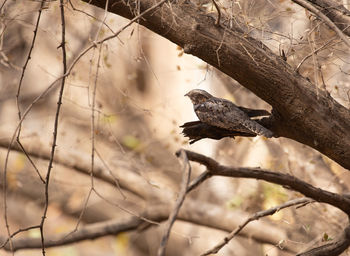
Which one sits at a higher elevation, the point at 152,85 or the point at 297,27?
the point at 152,85

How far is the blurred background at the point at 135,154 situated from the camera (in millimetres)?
5203

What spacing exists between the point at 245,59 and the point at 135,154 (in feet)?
15.2

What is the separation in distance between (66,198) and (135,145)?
129cm

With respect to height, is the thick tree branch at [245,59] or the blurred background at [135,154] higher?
the blurred background at [135,154]

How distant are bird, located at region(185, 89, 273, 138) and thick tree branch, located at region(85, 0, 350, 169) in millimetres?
146

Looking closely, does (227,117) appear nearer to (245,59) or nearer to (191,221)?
(245,59)

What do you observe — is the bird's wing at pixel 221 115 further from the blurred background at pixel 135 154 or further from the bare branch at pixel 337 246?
the blurred background at pixel 135 154

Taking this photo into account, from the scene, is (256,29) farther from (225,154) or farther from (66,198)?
(66,198)

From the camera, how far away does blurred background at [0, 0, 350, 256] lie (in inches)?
205

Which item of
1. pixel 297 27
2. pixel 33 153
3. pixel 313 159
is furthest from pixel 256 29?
pixel 33 153

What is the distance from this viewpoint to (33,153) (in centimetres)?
679

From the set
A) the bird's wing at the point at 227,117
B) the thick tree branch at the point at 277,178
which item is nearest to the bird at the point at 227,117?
the bird's wing at the point at 227,117

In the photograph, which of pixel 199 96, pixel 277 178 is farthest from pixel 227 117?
pixel 277 178

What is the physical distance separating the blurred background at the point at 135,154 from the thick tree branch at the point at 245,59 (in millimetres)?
1228
